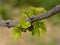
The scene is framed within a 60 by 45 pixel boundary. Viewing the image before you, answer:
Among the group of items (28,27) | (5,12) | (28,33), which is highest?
(28,27)

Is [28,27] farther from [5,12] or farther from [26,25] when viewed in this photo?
[5,12]

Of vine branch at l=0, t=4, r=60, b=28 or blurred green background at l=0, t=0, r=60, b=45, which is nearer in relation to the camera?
vine branch at l=0, t=4, r=60, b=28

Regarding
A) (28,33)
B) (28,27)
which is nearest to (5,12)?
(28,33)

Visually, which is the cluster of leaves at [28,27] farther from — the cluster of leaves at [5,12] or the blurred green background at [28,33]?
the cluster of leaves at [5,12]

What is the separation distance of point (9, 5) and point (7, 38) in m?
0.70

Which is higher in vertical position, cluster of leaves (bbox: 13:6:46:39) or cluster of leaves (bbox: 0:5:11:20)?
cluster of leaves (bbox: 13:6:46:39)

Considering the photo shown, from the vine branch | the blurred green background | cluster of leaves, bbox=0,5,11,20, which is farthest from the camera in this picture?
cluster of leaves, bbox=0,5,11,20

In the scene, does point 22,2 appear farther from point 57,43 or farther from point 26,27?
point 26,27

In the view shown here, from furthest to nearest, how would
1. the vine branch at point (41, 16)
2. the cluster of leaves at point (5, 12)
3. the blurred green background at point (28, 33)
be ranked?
the cluster of leaves at point (5, 12), the blurred green background at point (28, 33), the vine branch at point (41, 16)

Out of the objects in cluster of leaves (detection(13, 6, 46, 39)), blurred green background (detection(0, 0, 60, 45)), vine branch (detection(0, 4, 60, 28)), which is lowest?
blurred green background (detection(0, 0, 60, 45))

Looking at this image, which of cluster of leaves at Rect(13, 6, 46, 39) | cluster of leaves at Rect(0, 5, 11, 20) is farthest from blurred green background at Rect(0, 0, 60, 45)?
cluster of leaves at Rect(13, 6, 46, 39)

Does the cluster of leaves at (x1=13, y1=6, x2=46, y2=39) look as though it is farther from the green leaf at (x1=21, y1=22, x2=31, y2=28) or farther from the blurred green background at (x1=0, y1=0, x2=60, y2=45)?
the blurred green background at (x1=0, y1=0, x2=60, y2=45)

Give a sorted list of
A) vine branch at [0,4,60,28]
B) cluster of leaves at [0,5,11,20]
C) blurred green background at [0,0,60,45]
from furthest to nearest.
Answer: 1. cluster of leaves at [0,5,11,20]
2. blurred green background at [0,0,60,45]
3. vine branch at [0,4,60,28]

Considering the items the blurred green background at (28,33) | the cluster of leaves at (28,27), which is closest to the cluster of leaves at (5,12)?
the blurred green background at (28,33)
